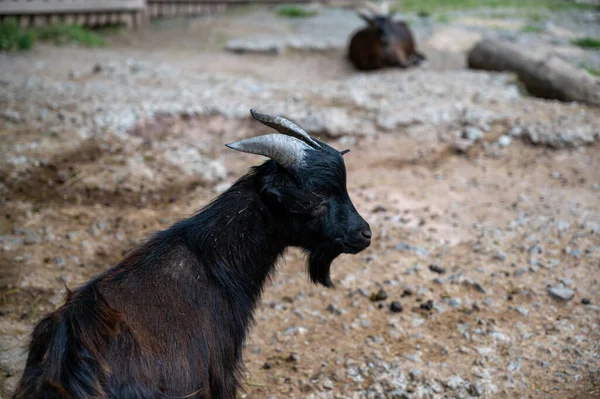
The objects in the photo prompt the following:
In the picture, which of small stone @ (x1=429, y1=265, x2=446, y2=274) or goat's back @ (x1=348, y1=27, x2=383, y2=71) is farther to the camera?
goat's back @ (x1=348, y1=27, x2=383, y2=71)

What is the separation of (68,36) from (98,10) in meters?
1.45

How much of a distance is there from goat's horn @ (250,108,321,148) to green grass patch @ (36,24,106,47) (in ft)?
29.3

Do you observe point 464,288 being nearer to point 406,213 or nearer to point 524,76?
point 406,213

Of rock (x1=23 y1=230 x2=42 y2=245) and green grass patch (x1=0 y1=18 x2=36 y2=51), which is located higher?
green grass patch (x1=0 y1=18 x2=36 y2=51)

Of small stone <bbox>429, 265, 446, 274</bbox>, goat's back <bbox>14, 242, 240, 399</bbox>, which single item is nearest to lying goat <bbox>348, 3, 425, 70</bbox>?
small stone <bbox>429, 265, 446, 274</bbox>

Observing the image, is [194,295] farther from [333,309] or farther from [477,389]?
[477,389]

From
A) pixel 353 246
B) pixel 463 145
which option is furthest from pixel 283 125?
pixel 463 145

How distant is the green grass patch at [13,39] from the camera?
9758 mm

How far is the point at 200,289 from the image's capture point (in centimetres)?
310

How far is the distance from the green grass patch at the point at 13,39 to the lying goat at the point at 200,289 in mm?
8009

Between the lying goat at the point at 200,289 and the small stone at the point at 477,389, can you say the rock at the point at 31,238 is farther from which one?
the small stone at the point at 477,389

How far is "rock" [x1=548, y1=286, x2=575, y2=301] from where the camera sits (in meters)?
4.35

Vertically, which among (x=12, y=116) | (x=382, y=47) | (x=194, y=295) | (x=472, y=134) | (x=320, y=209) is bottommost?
(x=12, y=116)

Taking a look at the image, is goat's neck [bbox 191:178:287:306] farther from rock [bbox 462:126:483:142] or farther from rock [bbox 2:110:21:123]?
rock [bbox 462:126:483:142]
